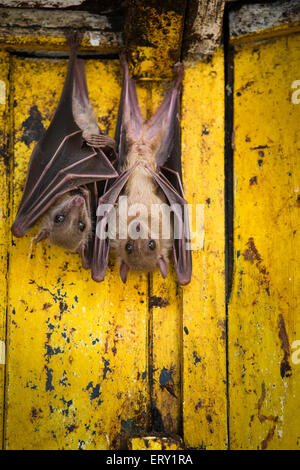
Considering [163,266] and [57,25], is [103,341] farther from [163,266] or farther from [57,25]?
[57,25]

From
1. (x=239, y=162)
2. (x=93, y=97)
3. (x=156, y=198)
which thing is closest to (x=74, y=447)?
(x=156, y=198)

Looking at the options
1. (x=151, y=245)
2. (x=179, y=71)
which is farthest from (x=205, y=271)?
(x=179, y=71)

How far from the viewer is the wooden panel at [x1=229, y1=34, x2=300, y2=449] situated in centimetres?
226

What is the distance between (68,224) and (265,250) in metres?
1.16

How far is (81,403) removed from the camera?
231 centimetres

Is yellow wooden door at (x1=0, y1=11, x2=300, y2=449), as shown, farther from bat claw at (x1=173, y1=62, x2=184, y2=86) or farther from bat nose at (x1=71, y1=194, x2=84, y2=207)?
bat nose at (x1=71, y1=194, x2=84, y2=207)

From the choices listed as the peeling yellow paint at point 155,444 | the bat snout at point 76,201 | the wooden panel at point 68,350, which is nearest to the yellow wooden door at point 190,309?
the wooden panel at point 68,350

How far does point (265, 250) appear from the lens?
92.8 inches

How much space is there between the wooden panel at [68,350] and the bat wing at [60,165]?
0.16m

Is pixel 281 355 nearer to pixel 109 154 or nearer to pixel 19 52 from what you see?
pixel 109 154

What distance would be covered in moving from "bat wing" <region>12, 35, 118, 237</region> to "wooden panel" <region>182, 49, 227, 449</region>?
0.56 meters

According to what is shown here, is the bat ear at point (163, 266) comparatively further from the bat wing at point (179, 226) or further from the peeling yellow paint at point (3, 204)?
the peeling yellow paint at point (3, 204)

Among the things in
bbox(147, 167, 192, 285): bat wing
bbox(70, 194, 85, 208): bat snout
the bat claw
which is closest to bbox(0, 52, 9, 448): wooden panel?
bbox(70, 194, 85, 208): bat snout

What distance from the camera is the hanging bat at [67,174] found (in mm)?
2314
